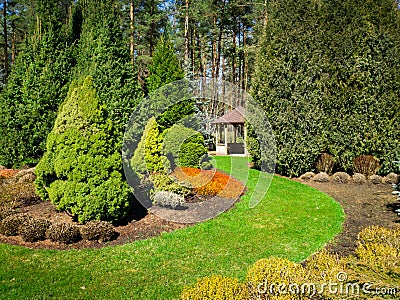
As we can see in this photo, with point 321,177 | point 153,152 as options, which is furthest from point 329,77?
point 153,152

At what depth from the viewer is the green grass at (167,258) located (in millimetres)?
3591

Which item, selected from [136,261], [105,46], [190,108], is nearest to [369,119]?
[190,108]

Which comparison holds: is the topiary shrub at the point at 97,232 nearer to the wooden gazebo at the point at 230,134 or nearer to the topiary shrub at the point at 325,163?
the topiary shrub at the point at 325,163

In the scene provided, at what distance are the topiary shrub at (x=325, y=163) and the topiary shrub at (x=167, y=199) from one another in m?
6.20

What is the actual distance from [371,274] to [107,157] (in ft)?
14.8

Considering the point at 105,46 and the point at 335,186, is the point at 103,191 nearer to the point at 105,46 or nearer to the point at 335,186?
the point at 105,46

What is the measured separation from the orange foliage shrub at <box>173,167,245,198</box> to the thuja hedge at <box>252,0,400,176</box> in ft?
11.7

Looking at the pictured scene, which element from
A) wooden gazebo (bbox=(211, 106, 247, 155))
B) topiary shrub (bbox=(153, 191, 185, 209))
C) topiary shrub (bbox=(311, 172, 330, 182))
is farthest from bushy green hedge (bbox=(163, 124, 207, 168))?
wooden gazebo (bbox=(211, 106, 247, 155))

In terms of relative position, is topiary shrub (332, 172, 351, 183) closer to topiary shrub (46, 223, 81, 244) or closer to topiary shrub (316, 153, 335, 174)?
topiary shrub (316, 153, 335, 174)

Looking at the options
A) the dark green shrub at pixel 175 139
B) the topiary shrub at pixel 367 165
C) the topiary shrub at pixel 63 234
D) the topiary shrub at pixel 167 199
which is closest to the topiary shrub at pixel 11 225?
the topiary shrub at pixel 63 234

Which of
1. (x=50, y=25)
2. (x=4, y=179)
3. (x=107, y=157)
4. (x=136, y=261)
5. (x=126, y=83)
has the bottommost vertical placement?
(x=136, y=261)

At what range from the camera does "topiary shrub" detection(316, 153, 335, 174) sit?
34.8 ft

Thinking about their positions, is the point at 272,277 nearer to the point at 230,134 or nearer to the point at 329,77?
the point at 329,77

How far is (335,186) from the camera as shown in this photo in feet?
30.5
